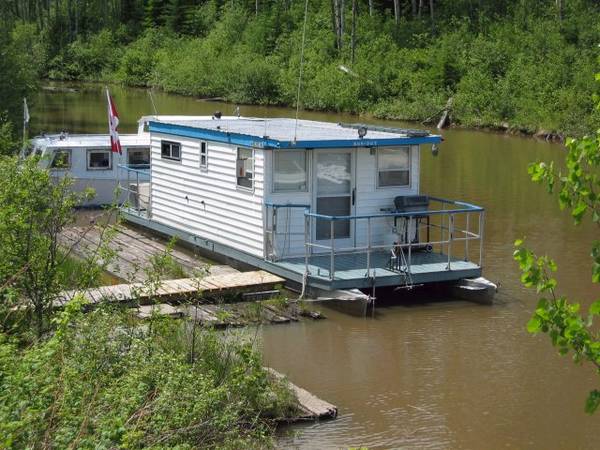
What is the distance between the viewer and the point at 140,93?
214 ft

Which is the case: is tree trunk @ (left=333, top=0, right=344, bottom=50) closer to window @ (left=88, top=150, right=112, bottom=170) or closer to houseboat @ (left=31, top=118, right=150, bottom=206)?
houseboat @ (left=31, top=118, right=150, bottom=206)

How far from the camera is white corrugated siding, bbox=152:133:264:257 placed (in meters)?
19.0

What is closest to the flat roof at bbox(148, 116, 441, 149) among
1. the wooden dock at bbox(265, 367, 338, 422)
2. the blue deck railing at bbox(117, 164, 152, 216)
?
the blue deck railing at bbox(117, 164, 152, 216)

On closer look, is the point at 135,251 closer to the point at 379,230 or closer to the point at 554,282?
the point at 379,230

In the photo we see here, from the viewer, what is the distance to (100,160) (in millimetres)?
26234

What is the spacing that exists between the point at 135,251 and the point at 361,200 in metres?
4.60

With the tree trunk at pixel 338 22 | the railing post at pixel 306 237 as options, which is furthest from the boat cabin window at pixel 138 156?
the tree trunk at pixel 338 22

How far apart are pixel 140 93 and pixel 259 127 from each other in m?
45.4

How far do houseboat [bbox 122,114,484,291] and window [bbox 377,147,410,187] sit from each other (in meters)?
0.02

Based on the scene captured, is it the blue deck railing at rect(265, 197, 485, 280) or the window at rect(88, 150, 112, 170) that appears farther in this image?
the window at rect(88, 150, 112, 170)

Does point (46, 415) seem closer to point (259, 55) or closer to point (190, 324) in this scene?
point (190, 324)

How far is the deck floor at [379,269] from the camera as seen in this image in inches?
692

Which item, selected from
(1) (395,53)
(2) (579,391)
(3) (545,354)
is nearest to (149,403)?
(2) (579,391)

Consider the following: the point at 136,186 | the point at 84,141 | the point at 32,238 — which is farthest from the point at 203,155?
the point at 32,238
